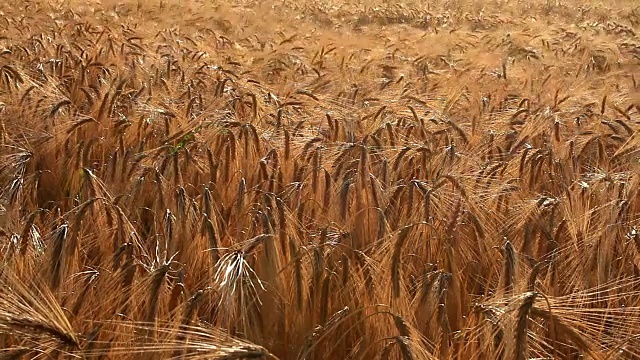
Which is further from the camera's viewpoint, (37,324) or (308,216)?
(308,216)

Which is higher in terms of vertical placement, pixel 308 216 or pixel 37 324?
pixel 37 324

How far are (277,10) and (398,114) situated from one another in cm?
826

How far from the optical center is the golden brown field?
1.33m

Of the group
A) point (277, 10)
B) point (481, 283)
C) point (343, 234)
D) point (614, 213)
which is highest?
point (614, 213)

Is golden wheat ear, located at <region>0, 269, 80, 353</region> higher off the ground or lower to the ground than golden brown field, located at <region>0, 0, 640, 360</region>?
higher

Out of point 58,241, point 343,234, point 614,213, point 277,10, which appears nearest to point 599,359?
point 614,213

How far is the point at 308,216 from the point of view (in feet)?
6.52

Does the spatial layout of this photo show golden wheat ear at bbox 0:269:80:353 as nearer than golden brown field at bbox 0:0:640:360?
Yes

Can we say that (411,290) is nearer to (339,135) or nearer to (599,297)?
(599,297)

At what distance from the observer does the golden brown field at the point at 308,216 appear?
1.33 meters

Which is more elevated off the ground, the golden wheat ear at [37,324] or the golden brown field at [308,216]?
the golden wheat ear at [37,324]

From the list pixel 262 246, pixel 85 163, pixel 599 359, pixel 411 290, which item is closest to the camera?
pixel 599 359

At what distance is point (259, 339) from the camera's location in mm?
1436

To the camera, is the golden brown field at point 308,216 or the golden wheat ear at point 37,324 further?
the golden brown field at point 308,216
